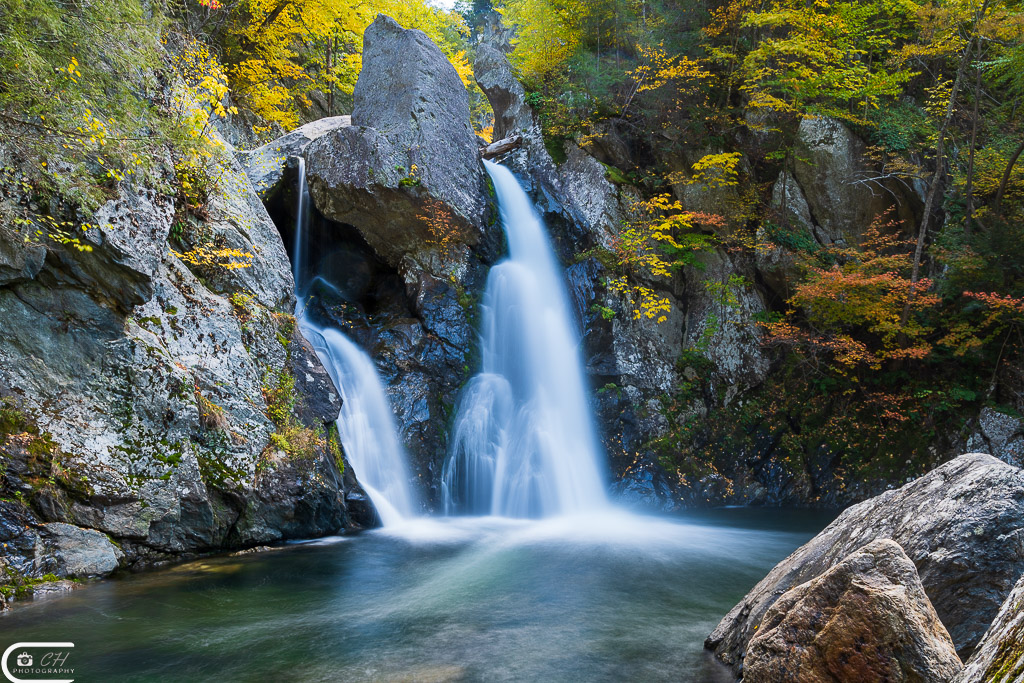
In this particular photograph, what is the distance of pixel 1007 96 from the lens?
46.2 ft

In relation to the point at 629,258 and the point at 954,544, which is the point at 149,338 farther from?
the point at 629,258

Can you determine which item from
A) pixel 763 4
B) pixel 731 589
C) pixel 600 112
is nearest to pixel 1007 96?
pixel 763 4

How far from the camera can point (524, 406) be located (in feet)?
37.8

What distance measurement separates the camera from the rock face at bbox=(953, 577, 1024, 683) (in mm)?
1329

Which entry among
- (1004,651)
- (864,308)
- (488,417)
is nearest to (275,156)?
(488,417)

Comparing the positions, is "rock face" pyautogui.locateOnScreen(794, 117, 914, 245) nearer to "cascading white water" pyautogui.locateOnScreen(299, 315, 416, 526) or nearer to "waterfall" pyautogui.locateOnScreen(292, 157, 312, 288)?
"cascading white water" pyautogui.locateOnScreen(299, 315, 416, 526)

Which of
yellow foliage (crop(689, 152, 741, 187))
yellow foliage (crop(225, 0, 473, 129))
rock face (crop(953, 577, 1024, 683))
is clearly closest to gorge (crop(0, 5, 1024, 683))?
rock face (crop(953, 577, 1024, 683))

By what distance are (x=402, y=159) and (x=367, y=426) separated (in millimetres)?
5105

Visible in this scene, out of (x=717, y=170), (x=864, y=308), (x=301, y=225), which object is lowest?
(x=864, y=308)

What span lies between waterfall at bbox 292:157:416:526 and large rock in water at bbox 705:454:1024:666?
22.0 ft

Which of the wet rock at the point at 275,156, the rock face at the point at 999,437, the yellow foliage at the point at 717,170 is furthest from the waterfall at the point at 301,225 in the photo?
the rock face at the point at 999,437

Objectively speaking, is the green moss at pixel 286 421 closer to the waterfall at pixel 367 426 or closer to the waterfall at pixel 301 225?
the waterfall at pixel 367 426

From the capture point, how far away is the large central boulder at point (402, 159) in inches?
446

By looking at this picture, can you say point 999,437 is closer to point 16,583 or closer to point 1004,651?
point 1004,651
